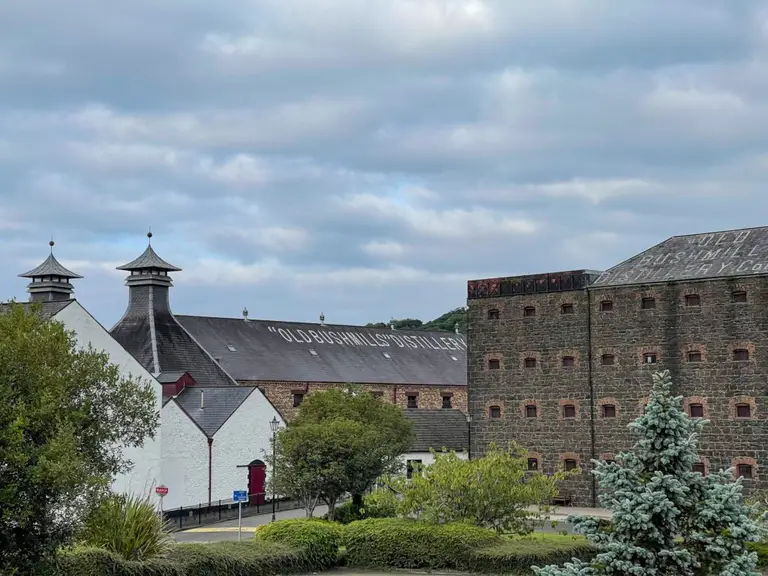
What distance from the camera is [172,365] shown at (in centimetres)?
5931

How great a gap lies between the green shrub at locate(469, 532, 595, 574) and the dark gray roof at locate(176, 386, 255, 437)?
24301mm

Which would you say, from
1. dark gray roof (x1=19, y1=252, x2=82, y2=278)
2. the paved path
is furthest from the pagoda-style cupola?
the paved path

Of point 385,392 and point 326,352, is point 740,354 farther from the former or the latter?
point 326,352

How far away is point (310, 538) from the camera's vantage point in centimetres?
2870

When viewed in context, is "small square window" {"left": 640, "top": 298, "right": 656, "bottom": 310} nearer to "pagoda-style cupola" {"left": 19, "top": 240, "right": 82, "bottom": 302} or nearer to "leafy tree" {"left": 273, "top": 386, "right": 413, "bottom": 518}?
"leafy tree" {"left": 273, "top": 386, "right": 413, "bottom": 518}

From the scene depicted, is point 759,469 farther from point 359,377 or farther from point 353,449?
point 359,377

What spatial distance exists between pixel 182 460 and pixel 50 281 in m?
15.3

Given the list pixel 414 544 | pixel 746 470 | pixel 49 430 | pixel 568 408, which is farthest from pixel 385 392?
pixel 49 430

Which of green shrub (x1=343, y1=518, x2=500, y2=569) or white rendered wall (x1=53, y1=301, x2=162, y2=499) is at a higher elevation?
white rendered wall (x1=53, y1=301, x2=162, y2=499)

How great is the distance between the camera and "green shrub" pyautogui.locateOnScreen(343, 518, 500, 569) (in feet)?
94.0

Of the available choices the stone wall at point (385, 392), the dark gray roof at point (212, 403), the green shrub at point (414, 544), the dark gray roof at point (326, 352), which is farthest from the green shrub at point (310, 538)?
the dark gray roof at point (326, 352)

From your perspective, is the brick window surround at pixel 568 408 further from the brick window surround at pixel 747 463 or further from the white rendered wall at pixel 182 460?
the white rendered wall at pixel 182 460

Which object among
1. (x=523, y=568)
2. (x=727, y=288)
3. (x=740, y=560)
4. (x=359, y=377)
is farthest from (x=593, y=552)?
(x=359, y=377)

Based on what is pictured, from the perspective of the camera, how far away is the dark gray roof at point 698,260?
43375 millimetres
